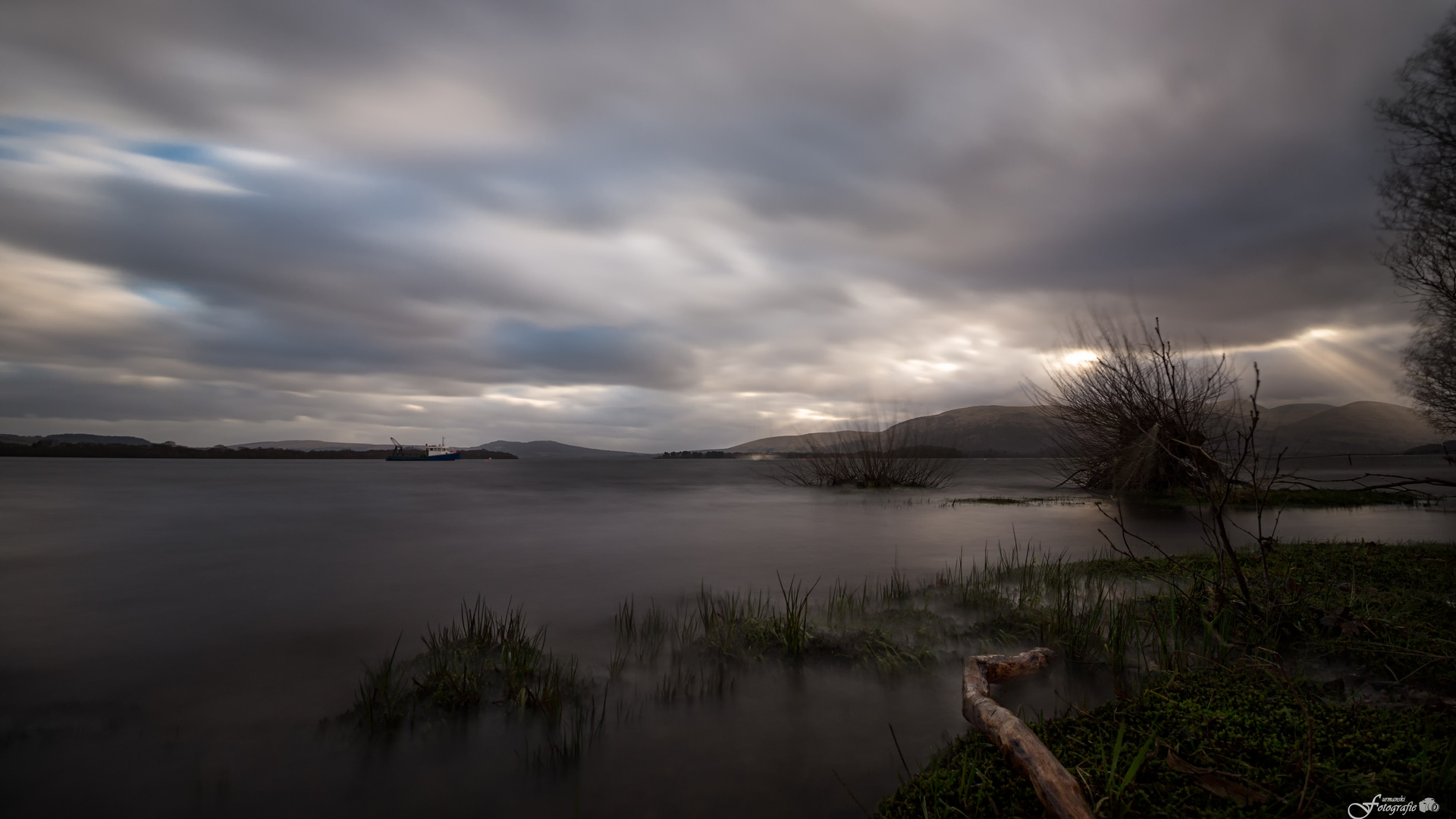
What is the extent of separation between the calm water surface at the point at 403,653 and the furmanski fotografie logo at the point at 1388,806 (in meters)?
1.85

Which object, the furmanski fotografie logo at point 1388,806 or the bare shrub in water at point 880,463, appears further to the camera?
the bare shrub in water at point 880,463

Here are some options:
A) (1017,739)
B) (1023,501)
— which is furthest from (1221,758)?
(1023,501)

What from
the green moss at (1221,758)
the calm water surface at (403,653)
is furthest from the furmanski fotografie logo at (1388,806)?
the calm water surface at (403,653)

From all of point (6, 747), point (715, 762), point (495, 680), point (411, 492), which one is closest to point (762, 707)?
point (715, 762)

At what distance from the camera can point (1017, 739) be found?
264 cm

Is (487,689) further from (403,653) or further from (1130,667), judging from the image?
(1130,667)

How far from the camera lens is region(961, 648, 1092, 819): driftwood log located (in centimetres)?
219

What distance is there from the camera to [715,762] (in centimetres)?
355

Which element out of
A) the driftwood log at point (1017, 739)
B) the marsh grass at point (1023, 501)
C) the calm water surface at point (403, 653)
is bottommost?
the calm water surface at point (403, 653)

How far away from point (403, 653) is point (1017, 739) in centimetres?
547

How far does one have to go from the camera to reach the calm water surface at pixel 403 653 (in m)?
3.36

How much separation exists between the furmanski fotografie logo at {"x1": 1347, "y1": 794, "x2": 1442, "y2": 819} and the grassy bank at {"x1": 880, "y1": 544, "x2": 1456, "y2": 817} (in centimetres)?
3

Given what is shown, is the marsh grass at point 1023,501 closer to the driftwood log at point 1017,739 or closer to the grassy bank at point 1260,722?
the grassy bank at point 1260,722

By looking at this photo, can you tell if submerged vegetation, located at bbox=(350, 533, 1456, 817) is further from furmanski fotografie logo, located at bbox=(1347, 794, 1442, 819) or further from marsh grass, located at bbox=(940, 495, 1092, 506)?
marsh grass, located at bbox=(940, 495, 1092, 506)
